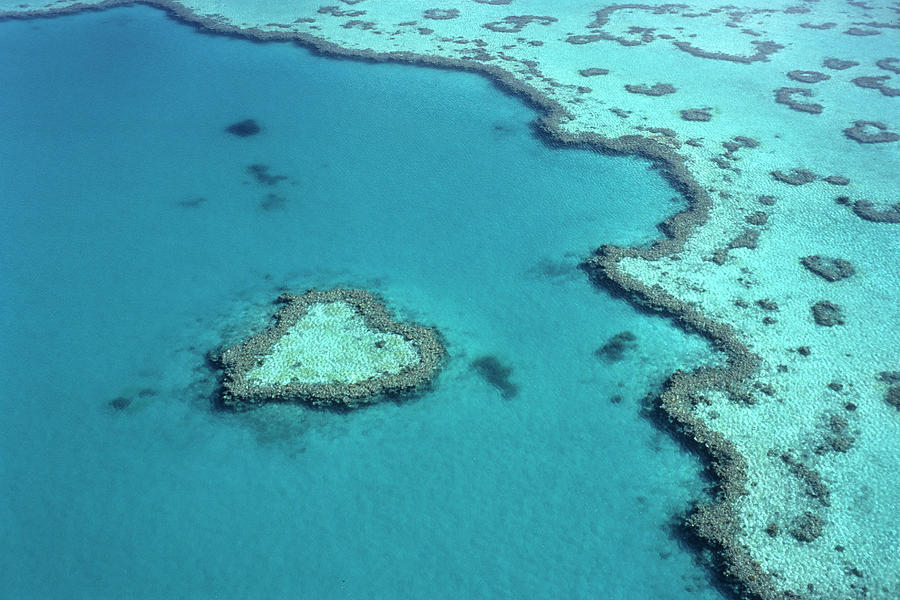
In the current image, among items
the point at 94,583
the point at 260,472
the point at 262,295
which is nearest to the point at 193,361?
the point at 262,295

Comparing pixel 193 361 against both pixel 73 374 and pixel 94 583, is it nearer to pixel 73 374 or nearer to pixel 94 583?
pixel 73 374

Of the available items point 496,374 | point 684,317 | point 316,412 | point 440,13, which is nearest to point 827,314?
point 684,317

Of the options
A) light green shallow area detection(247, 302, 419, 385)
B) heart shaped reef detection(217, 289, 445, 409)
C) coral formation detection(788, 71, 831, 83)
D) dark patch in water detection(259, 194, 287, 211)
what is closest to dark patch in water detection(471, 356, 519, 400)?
heart shaped reef detection(217, 289, 445, 409)

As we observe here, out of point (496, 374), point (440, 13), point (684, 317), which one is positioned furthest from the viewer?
point (440, 13)

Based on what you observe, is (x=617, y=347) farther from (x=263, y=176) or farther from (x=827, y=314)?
(x=263, y=176)

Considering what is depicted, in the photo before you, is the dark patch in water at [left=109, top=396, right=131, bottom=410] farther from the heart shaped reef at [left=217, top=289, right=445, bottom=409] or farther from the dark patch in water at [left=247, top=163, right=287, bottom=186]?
the dark patch in water at [left=247, top=163, right=287, bottom=186]

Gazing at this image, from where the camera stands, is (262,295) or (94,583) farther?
(262,295)
